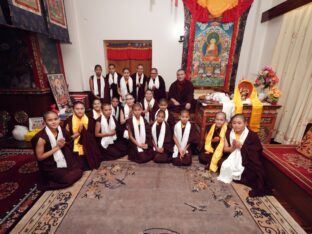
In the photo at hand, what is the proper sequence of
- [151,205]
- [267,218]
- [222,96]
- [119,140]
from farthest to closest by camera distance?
[222,96] < [119,140] < [151,205] < [267,218]

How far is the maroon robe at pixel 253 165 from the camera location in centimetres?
240

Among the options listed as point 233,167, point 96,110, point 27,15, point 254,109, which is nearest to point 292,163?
point 233,167

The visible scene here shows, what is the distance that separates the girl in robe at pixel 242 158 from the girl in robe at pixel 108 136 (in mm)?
1958

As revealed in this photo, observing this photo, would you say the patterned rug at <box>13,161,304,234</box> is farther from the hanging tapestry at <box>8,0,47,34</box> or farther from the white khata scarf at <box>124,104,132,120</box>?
the hanging tapestry at <box>8,0,47,34</box>

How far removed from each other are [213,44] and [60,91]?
4702 mm

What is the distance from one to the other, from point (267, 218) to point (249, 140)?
1.09 metres

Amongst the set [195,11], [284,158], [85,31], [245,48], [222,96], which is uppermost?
[195,11]

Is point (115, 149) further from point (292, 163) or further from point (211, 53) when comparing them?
point (211, 53)

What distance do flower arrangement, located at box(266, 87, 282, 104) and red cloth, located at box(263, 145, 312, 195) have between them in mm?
1198

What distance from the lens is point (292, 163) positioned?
2.31 meters

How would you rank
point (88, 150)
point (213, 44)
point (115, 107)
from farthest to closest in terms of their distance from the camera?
1. point (213, 44)
2. point (115, 107)
3. point (88, 150)

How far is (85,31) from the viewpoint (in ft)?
15.6

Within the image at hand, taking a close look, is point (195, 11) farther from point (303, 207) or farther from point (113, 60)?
point (303, 207)

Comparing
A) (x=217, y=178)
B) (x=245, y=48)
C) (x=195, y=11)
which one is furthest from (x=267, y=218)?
(x=195, y=11)
